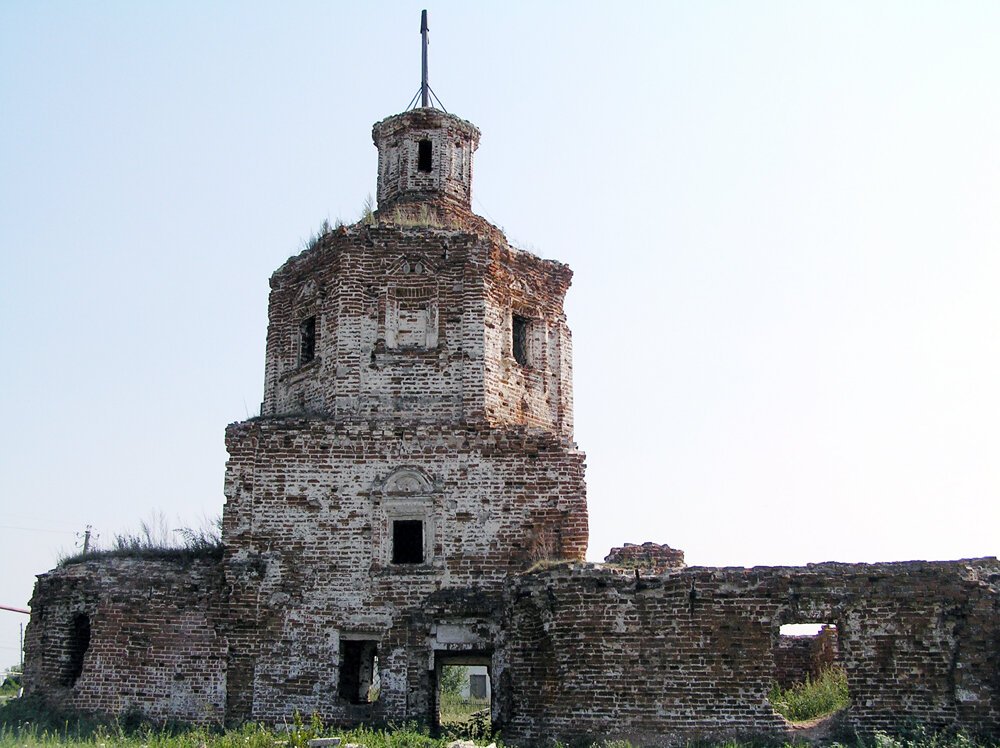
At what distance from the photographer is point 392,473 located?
1398cm

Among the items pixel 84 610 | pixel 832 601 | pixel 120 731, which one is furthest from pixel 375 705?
pixel 832 601

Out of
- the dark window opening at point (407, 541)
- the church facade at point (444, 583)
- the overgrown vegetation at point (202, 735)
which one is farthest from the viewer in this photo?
the dark window opening at point (407, 541)

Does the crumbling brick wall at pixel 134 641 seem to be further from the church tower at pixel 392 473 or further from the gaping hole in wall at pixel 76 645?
the church tower at pixel 392 473

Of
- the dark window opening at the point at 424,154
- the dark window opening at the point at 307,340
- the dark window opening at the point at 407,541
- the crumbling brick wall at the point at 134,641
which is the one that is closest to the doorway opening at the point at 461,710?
the dark window opening at the point at 407,541

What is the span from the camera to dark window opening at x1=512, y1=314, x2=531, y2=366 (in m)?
15.7

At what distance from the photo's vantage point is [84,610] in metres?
13.8

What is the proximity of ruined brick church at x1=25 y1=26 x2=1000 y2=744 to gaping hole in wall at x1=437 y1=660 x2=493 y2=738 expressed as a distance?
2.72 feet

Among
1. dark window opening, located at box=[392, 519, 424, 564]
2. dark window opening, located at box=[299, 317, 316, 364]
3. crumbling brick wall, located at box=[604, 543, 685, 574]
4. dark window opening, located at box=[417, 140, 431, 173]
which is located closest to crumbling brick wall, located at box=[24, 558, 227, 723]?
dark window opening, located at box=[392, 519, 424, 564]

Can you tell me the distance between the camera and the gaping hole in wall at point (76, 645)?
543 inches

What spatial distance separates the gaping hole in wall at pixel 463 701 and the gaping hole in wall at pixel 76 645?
5.04 m

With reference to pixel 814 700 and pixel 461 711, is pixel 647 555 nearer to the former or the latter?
pixel 814 700

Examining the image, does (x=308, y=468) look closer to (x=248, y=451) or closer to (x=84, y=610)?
(x=248, y=451)

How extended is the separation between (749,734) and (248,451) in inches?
299

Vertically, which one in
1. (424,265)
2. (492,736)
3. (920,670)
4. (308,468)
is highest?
(424,265)
